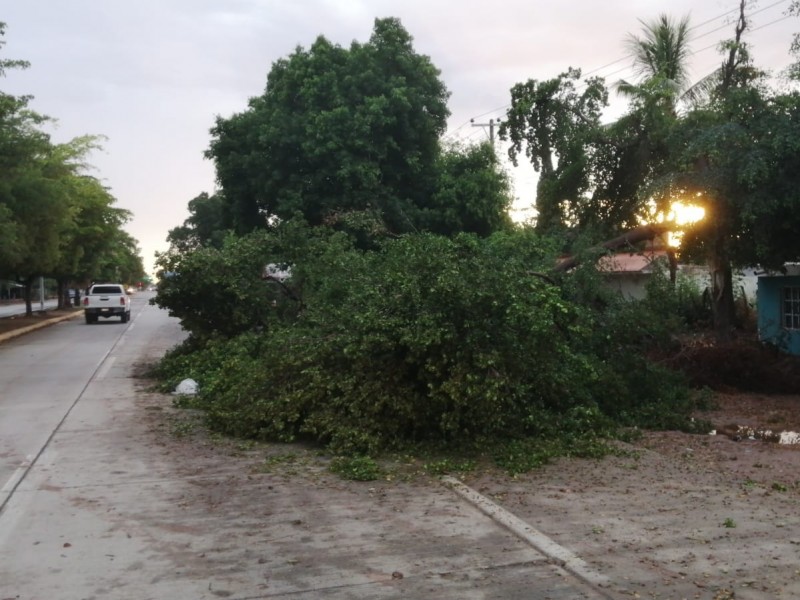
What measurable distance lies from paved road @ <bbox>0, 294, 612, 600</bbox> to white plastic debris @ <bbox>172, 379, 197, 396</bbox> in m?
4.08

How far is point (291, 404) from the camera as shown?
1011cm

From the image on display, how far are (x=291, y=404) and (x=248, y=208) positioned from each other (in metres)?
21.5

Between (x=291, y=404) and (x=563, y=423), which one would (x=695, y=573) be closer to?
(x=563, y=423)

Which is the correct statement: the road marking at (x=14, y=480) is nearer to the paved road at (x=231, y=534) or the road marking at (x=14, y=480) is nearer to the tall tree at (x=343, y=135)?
the paved road at (x=231, y=534)

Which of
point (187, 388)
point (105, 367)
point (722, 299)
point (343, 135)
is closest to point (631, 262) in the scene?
point (343, 135)

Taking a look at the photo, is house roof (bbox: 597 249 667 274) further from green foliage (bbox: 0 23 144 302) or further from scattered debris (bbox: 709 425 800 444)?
green foliage (bbox: 0 23 144 302)

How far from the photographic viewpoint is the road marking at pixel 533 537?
536 cm

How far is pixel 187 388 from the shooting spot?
14.8 m

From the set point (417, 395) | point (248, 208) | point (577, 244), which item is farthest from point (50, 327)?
point (417, 395)

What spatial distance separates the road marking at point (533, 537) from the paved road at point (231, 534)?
0.7 inches

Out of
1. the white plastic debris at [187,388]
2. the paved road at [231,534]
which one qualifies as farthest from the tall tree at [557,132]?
the paved road at [231,534]

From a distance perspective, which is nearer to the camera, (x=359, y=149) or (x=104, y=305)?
(x=359, y=149)

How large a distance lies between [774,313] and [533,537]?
17025 millimetres

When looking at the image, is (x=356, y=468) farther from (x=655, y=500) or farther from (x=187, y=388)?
(x=187, y=388)
